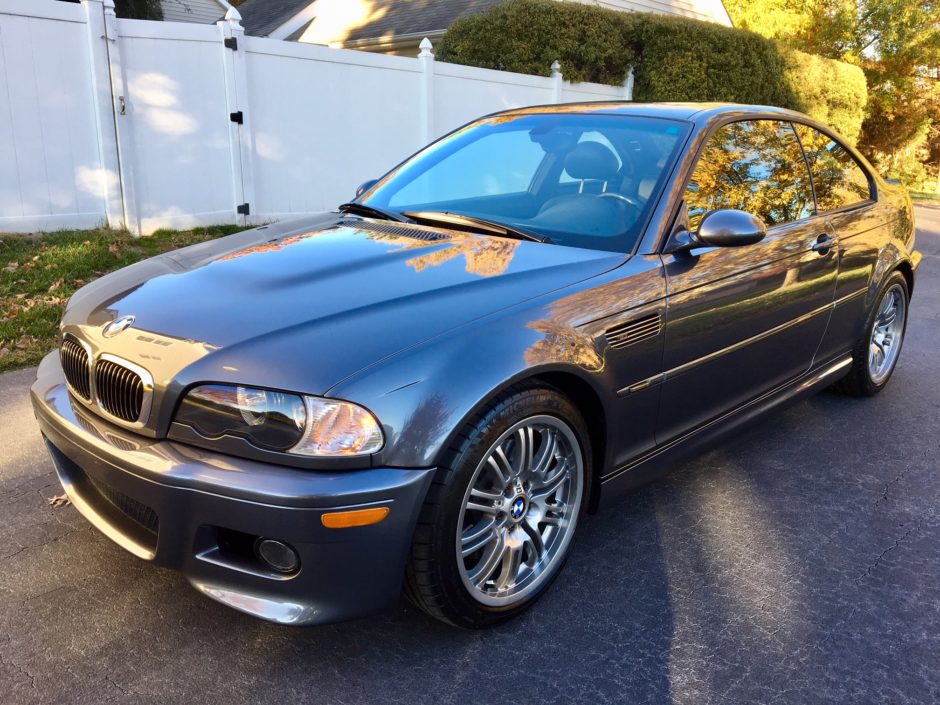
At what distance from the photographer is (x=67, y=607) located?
2.63m

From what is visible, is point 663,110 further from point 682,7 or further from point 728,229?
point 682,7

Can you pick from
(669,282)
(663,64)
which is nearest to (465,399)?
(669,282)

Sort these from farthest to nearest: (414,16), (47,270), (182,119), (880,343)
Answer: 1. (414,16)
2. (182,119)
3. (47,270)
4. (880,343)

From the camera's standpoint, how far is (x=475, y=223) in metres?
3.30

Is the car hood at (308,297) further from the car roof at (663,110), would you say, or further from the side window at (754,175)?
the car roof at (663,110)

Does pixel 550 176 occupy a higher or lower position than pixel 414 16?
lower

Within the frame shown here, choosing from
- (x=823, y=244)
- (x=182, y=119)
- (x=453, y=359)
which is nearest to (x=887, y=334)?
(x=823, y=244)

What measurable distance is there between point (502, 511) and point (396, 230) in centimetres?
132

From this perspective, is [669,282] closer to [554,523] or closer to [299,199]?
[554,523]

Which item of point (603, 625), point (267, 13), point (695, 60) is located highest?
point (267, 13)

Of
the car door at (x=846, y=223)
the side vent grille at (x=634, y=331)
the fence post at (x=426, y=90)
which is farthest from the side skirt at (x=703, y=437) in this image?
the fence post at (x=426, y=90)

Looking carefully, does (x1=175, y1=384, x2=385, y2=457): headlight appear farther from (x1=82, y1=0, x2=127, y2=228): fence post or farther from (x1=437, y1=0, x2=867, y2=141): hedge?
(x1=437, y1=0, x2=867, y2=141): hedge

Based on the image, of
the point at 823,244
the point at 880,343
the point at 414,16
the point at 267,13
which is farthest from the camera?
the point at 267,13

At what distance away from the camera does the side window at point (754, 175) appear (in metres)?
3.32
